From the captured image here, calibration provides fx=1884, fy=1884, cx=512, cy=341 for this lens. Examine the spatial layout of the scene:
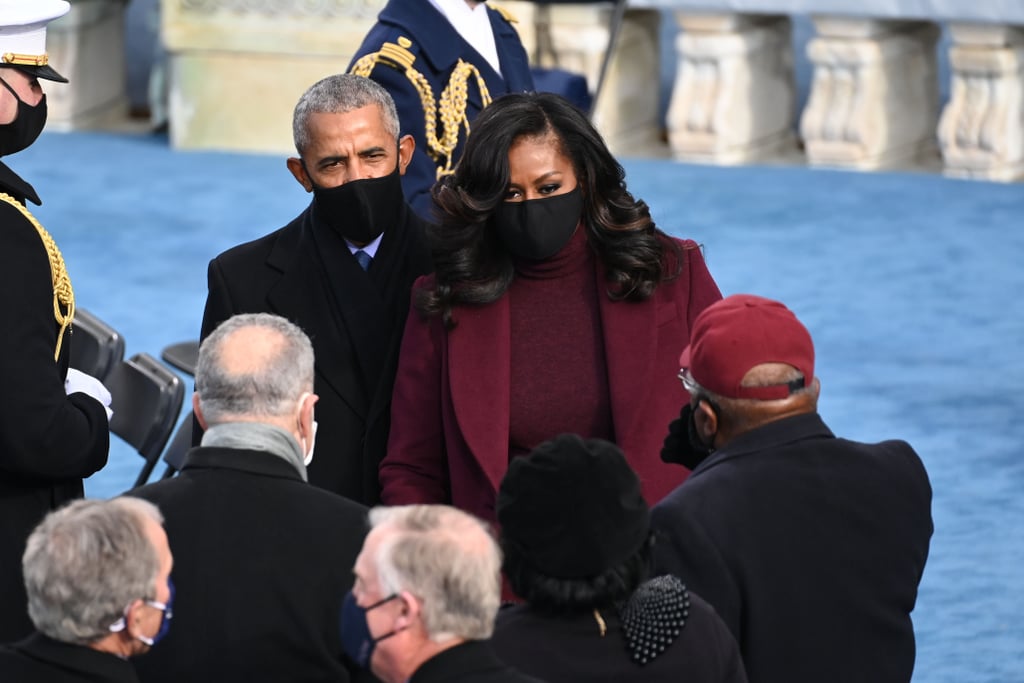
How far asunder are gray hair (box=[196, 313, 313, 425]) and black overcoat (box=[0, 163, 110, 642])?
0.41 m

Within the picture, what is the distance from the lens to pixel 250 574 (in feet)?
9.52

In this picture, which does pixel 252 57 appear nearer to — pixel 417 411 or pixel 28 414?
pixel 417 411

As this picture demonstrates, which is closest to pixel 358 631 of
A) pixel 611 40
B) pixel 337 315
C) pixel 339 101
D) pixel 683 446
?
pixel 683 446

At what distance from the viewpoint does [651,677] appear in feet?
8.79

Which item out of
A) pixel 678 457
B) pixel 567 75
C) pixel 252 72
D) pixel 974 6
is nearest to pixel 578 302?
pixel 678 457

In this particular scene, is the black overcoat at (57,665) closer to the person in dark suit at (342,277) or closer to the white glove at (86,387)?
the white glove at (86,387)

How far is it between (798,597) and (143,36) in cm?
1272

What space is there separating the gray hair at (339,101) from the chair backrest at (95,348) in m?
2.12

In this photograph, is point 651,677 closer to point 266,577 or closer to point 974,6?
point 266,577

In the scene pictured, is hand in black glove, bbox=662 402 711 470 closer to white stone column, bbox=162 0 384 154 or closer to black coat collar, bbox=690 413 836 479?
black coat collar, bbox=690 413 836 479

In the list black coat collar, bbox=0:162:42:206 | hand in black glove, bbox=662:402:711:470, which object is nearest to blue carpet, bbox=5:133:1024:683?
hand in black glove, bbox=662:402:711:470

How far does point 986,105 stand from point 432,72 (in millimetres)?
6085

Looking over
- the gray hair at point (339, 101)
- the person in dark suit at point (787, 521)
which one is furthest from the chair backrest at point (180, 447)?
the person in dark suit at point (787, 521)

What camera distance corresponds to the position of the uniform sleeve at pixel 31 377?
129 inches
